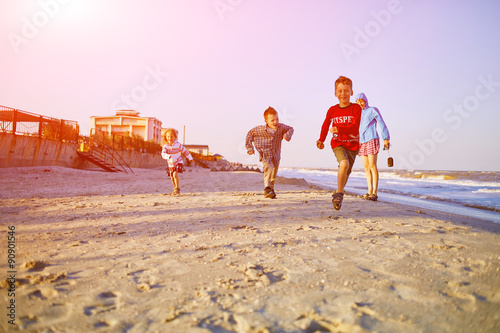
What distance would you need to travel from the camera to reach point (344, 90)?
4566 millimetres

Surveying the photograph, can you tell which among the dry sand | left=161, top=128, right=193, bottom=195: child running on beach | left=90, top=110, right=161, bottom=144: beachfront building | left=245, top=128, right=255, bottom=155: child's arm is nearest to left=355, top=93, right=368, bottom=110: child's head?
left=245, top=128, right=255, bottom=155: child's arm

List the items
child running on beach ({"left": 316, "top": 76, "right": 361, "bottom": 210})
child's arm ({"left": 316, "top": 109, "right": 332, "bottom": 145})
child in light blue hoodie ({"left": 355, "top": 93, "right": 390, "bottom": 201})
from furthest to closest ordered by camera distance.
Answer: child in light blue hoodie ({"left": 355, "top": 93, "right": 390, "bottom": 201})
child's arm ({"left": 316, "top": 109, "right": 332, "bottom": 145})
child running on beach ({"left": 316, "top": 76, "right": 361, "bottom": 210})

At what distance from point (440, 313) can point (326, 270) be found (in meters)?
0.63

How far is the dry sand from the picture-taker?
124 centimetres

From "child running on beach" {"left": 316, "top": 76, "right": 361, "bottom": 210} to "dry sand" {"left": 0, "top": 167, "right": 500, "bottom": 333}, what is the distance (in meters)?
1.35

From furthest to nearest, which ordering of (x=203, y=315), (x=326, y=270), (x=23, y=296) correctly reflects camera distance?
(x=326, y=270) < (x=23, y=296) < (x=203, y=315)

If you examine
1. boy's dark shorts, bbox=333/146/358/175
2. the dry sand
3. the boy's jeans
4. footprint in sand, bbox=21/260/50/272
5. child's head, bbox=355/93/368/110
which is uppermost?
child's head, bbox=355/93/368/110

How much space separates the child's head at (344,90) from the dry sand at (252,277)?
7.21 feet

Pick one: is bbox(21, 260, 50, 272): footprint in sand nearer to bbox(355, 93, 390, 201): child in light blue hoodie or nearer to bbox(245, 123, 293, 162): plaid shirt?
bbox(245, 123, 293, 162): plaid shirt

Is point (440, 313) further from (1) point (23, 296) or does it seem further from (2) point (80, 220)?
(2) point (80, 220)

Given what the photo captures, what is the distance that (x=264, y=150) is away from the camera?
6035mm

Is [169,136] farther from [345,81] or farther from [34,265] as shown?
[34,265]

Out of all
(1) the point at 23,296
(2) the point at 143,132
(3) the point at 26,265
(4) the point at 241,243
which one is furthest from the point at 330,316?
(2) the point at 143,132

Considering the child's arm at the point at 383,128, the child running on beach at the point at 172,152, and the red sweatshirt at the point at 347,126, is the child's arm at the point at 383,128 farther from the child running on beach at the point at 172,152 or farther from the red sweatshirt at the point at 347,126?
the child running on beach at the point at 172,152
